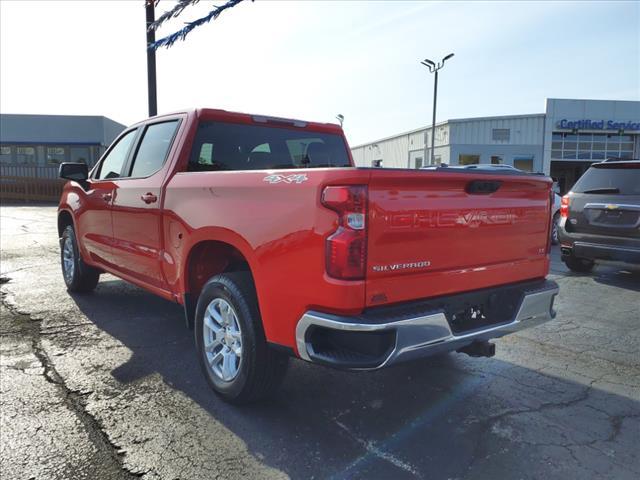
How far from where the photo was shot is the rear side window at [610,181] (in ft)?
21.6

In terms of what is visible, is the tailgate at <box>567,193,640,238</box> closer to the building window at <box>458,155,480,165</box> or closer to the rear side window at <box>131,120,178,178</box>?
the rear side window at <box>131,120,178,178</box>

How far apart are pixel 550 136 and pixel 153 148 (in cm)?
4031

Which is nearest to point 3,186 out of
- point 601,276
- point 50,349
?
point 50,349

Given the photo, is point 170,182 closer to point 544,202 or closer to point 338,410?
point 338,410

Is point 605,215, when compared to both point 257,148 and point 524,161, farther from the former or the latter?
point 524,161

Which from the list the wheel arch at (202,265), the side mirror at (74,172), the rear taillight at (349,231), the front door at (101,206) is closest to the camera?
the rear taillight at (349,231)

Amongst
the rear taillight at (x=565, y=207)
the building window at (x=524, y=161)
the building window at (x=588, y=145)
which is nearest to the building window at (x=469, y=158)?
the building window at (x=524, y=161)

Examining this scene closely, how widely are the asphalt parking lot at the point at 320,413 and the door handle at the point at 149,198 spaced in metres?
1.27

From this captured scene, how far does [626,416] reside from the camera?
10.4ft

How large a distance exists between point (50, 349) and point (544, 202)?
13.3 feet

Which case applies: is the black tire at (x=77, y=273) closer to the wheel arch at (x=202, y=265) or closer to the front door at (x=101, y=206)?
the front door at (x=101, y=206)

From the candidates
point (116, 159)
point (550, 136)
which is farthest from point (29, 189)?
point (550, 136)

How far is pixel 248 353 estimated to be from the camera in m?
3.00

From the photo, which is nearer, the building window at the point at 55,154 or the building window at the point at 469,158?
the building window at the point at 55,154
